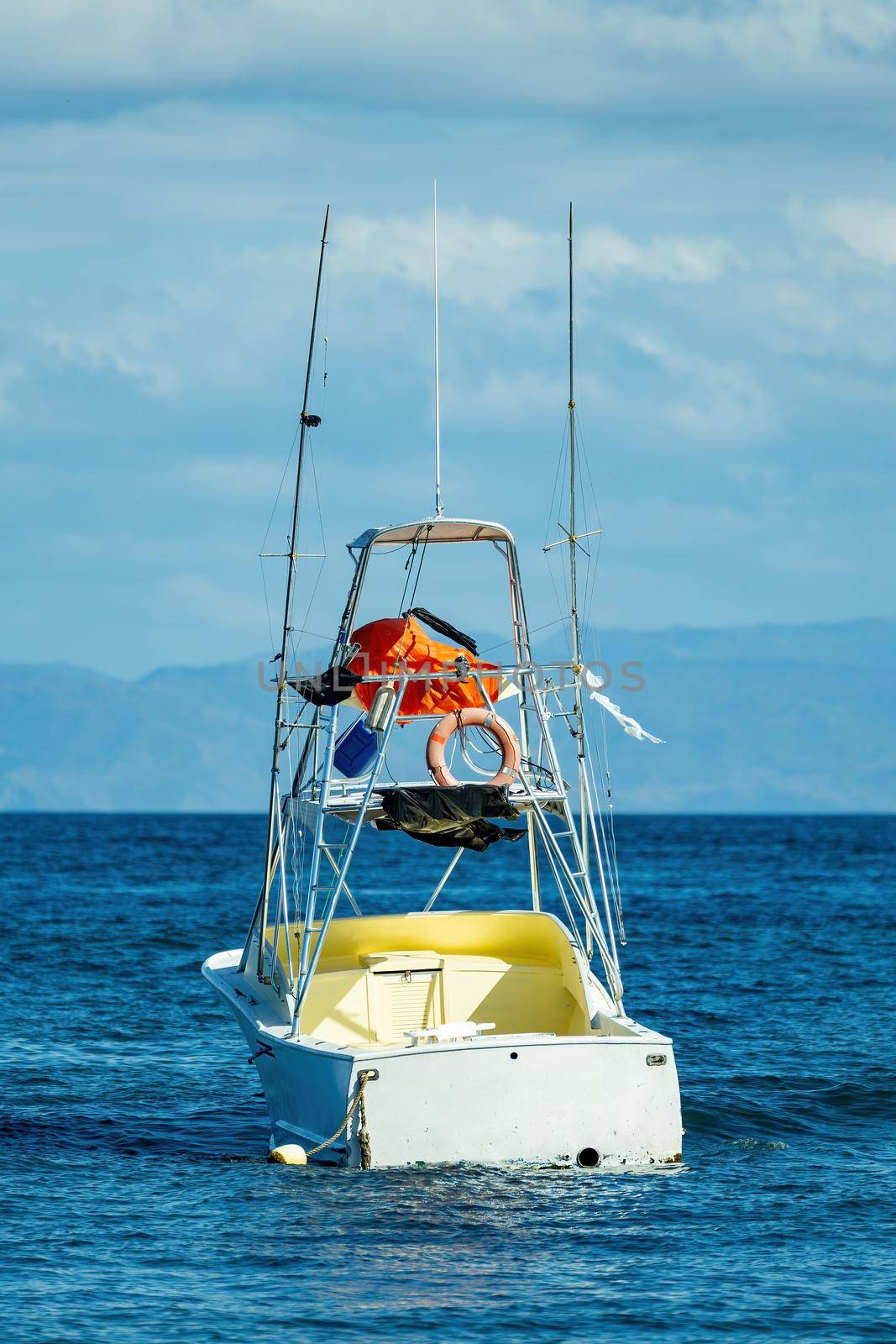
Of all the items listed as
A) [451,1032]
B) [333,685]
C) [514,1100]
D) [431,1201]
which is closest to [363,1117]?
[431,1201]

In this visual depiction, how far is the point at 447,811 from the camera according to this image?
14609mm

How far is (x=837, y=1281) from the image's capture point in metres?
11.9

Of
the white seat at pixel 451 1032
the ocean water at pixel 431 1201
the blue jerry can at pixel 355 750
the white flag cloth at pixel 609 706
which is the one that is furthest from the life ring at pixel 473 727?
the ocean water at pixel 431 1201

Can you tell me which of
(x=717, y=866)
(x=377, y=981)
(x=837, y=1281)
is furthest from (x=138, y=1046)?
(x=717, y=866)

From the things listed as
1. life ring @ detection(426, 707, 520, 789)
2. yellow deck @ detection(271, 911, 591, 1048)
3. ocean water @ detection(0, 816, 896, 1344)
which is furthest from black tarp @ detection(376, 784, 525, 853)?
ocean water @ detection(0, 816, 896, 1344)

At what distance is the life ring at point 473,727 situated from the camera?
14.6 metres

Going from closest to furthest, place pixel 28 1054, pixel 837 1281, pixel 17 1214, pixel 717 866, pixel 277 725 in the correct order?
pixel 837 1281
pixel 17 1214
pixel 277 725
pixel 28 1054
pixel 717 866

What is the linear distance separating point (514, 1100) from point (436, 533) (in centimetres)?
518

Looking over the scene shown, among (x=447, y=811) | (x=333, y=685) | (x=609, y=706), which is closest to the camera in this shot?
(x=333, y=685)

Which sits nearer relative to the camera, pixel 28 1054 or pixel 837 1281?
pixel 837 1281

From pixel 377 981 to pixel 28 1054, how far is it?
6471 mm

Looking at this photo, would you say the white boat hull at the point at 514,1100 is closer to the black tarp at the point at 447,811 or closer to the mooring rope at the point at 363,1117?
the mooring rope at the point at 363,1117

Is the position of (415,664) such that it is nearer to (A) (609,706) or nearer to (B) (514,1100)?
(A) (609,706)

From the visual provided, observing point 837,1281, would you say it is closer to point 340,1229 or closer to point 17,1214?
point 340,1229
